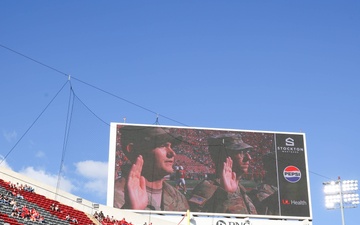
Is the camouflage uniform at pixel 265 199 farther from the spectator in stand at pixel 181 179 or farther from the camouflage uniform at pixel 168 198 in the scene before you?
the camouflage uniform at pixel 168 198

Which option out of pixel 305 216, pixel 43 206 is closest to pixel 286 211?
pixel 305 216

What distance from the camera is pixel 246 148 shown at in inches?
1826

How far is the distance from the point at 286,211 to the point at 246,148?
515cm

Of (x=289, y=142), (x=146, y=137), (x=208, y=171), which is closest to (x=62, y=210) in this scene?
(x=146, y=137)

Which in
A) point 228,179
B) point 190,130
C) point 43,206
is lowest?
point 43,206

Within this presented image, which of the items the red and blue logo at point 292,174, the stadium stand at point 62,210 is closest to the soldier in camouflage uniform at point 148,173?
the stadium stand at point 62,210

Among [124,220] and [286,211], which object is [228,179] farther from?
[124,220]

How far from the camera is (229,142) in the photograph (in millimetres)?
46219

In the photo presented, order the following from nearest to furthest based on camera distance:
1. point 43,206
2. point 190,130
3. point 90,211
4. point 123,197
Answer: point 43,206 → point 90,211 → point 123,197 → point 190,130

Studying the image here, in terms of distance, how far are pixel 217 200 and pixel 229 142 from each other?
14.3ft

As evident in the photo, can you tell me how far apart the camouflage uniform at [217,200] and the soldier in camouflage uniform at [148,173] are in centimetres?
91

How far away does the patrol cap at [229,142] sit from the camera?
46000 millimetres

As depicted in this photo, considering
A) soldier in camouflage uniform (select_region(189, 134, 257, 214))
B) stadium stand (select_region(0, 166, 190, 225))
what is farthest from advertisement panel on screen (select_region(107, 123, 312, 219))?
stadium stand (select_region(0, 166, 190, 225))

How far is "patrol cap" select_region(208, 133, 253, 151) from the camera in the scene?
46000 mm
